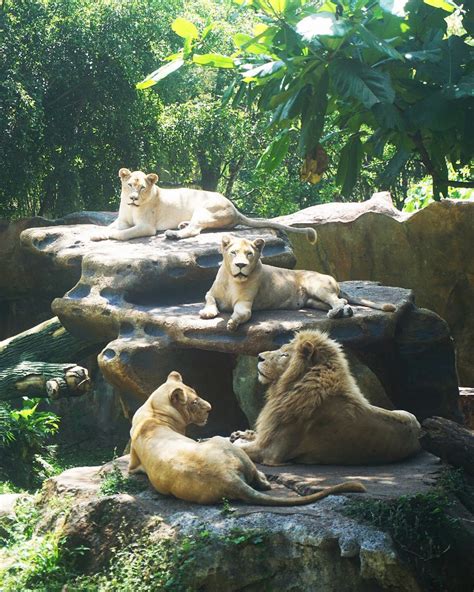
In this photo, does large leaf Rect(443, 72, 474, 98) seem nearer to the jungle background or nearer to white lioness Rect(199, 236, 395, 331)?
the jungle background

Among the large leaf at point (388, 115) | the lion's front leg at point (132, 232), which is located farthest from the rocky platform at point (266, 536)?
the lion's front leg at point (132, 232)

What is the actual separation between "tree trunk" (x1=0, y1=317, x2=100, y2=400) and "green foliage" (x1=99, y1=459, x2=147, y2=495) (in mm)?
4172

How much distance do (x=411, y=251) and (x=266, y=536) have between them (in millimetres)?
9115

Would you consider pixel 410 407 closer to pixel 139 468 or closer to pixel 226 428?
pixel 226 428

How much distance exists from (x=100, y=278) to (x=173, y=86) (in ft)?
29.3

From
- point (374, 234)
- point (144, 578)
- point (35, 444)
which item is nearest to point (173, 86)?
point (374, 234)

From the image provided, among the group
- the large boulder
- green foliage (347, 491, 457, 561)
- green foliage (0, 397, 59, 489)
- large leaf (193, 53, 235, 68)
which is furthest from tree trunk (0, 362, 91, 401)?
large leaf (193, 53, 235, 68)

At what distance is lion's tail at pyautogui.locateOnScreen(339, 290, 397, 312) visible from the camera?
10453 millimetres

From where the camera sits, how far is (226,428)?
436 inches

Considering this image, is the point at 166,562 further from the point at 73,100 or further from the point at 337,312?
the point at 73,100

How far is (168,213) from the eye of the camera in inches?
501

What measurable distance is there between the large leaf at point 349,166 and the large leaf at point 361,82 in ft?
2.39

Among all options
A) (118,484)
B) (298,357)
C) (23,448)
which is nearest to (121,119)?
(23,448)

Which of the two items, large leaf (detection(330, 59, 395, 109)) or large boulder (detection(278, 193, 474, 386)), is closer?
large leaf (detection(330, 59, 395, 109))
